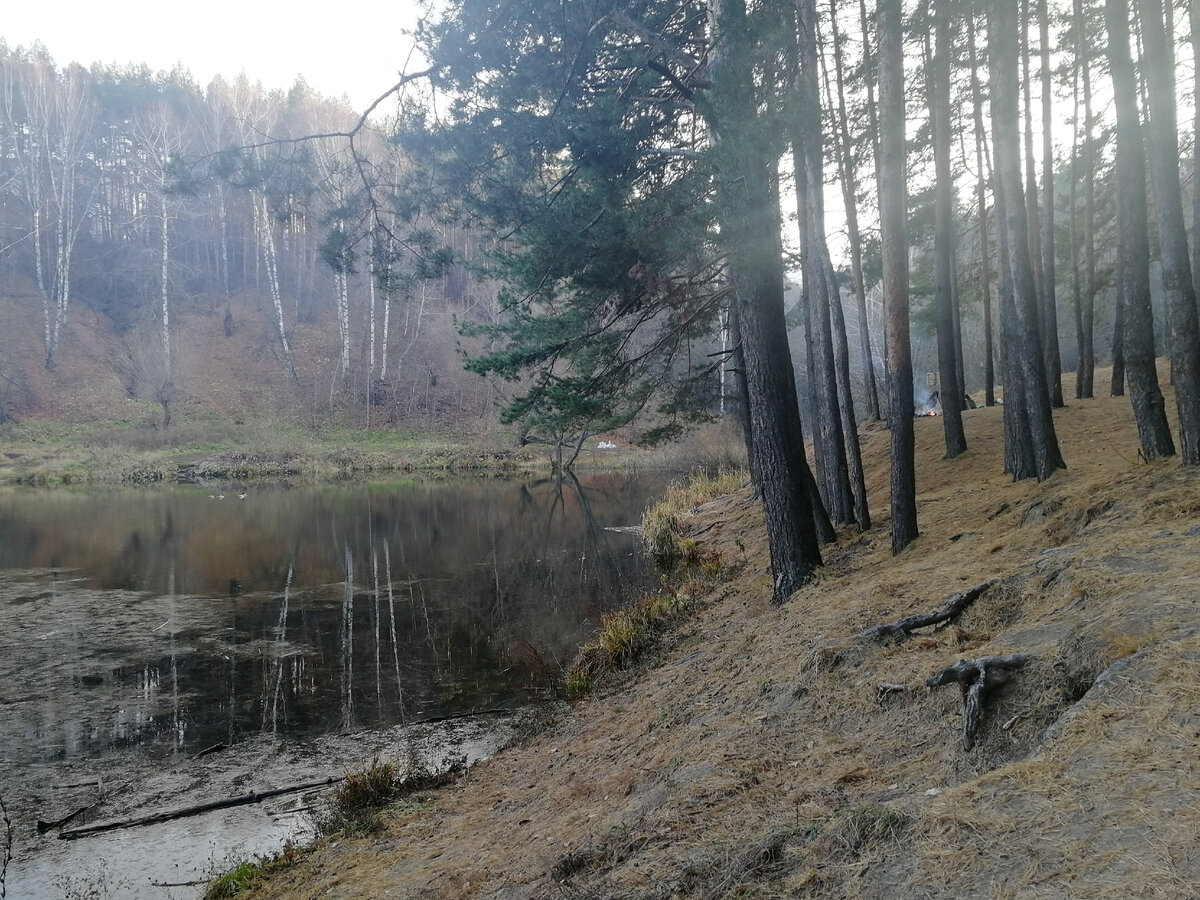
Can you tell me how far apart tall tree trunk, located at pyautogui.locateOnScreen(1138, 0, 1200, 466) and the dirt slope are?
65 cm

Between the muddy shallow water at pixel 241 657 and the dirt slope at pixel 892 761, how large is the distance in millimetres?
1463

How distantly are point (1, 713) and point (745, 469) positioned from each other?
779 inches

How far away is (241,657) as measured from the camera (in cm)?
1070

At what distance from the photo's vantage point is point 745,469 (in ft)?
83.0

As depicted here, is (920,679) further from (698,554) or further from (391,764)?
→ (698,554)

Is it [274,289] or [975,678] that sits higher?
[274,289]

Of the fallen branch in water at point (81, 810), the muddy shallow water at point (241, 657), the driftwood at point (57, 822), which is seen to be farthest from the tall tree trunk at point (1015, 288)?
the driftwood at point (57, 822)

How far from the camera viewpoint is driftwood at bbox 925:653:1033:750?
12.4ft

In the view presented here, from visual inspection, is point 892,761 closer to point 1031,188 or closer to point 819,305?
point 819,305

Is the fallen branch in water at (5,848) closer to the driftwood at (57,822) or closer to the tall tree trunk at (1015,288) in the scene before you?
the driftwood at (57,822)

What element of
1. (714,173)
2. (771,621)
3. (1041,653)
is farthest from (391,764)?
(714,173)

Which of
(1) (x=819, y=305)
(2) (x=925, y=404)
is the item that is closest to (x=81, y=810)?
(1) (x=819, y=305)

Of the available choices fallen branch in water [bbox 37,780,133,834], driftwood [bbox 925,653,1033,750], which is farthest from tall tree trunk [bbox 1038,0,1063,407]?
fallen branch in water [bbox 37,780,133,834]

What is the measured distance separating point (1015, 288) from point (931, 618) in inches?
256
